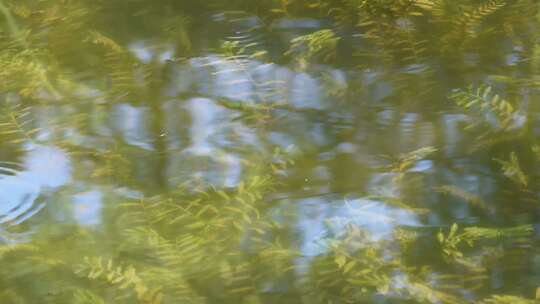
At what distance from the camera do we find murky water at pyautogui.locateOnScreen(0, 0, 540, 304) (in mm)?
1034

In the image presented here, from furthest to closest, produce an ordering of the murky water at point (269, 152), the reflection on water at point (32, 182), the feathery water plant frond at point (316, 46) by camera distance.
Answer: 1. the feathery water plant frond at point (316, 46)
2. the reflection on water at point (32, 182)
3. the murky water at point (269, 152)

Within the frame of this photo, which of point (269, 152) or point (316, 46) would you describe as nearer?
point (269, 152)

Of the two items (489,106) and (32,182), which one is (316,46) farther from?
(32,182)

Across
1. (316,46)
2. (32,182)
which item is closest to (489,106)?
(316,46)

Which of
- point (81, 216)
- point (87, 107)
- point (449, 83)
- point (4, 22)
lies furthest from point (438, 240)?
point (4, 22)

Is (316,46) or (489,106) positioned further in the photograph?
(316,46)

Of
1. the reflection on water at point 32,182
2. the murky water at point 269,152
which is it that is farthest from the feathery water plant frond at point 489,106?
the reflection on water at point 32,182

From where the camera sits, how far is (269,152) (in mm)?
1244

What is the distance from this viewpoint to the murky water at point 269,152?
3.39 feet

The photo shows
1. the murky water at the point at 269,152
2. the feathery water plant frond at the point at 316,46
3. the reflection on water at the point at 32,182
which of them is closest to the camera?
the murky water at the point at 269,152

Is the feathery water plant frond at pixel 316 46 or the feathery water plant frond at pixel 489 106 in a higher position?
the feathery water plant frond at pixel 316 46

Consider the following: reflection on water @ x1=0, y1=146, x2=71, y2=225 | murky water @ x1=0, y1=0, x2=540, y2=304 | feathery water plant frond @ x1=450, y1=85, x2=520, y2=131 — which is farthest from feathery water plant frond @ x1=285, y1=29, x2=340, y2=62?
reflection on water @ x1=0, y1=146, x2=71, y2=225

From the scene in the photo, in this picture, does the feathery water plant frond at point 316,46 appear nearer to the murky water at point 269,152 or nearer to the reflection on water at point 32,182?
the murky water at point 269,152

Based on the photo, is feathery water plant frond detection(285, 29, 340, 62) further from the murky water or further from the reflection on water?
the reflection on water
